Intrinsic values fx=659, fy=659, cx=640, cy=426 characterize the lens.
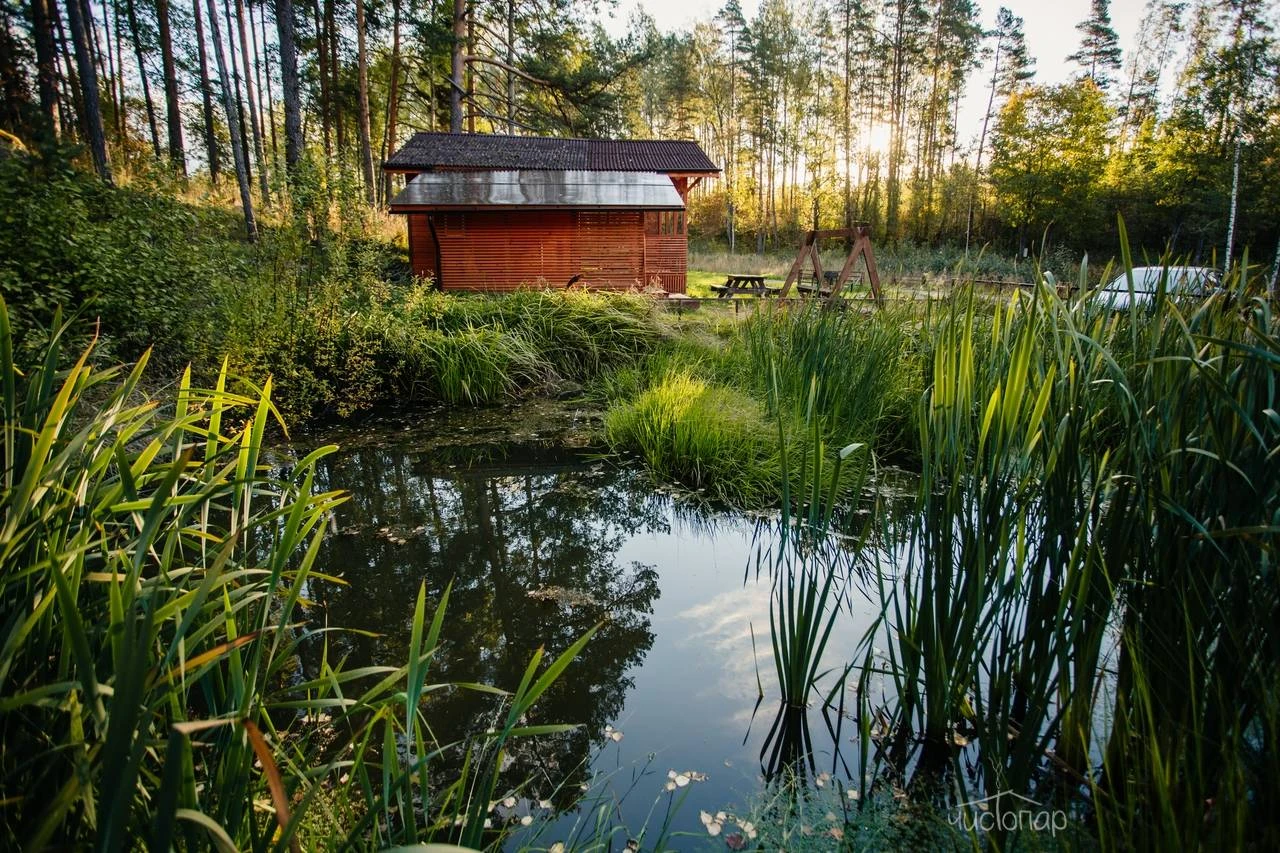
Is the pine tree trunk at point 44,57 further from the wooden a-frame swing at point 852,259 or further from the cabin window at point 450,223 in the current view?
the wooden a-frame swing at point 852,259

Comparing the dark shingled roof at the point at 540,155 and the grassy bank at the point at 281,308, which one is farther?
the dark shingled roof at the point at 540,155

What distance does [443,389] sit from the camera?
702cm

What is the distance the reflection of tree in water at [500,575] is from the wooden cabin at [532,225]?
8.66 metres

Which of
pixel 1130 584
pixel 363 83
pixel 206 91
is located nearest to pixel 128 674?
pixel 1130 584

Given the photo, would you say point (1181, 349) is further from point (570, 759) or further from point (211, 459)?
point (211, 459)

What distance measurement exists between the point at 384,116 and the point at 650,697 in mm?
32332

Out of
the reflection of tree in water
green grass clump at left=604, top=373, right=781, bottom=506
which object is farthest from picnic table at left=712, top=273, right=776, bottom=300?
the reflection of tree in water

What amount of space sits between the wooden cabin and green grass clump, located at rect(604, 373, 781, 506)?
7765mm

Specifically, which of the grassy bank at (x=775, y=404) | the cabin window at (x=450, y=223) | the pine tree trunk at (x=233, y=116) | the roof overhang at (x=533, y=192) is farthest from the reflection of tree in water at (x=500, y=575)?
the pine tree trunk at (x=233, y=116)

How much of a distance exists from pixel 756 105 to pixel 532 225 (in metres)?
25.1

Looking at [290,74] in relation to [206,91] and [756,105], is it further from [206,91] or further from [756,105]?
[756,105]

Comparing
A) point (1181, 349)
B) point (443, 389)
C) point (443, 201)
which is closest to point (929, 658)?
point (1181, 349)

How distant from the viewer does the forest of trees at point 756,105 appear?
1534cm

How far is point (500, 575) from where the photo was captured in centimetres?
350
